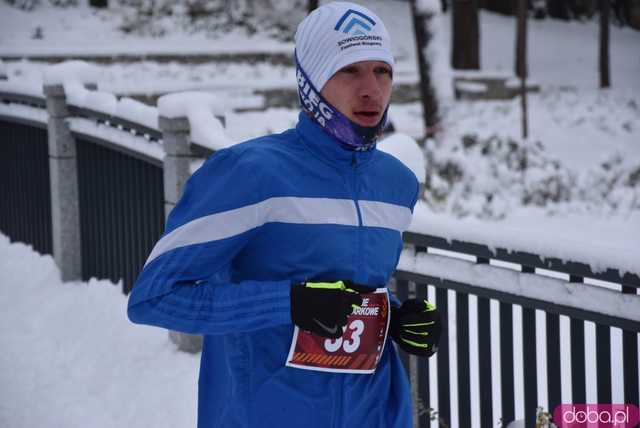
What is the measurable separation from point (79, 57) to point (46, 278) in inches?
550

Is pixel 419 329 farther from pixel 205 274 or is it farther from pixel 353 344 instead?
pixel 205 274

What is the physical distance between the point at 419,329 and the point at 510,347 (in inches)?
55.4

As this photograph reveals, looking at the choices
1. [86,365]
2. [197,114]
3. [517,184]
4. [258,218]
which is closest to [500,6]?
[517,184]

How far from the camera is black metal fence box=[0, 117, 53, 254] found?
944 centimetres

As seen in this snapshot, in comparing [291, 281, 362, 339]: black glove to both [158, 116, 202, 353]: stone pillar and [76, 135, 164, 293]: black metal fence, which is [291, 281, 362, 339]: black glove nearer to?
[158, 116, 202, 353]: stone pillar

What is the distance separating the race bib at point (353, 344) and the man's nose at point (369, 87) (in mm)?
517

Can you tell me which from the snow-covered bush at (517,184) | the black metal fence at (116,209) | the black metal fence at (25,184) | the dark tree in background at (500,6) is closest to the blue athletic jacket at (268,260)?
the black metal fence at (116,209)

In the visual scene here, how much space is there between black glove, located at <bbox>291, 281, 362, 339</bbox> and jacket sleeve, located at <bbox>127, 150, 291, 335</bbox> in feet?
0.12

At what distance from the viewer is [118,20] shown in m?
27.2

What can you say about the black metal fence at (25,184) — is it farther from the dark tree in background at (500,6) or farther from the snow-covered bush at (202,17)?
the dark tree in background at (500,6)

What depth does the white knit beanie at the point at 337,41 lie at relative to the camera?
2.67m

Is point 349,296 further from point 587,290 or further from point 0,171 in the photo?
point 0,171

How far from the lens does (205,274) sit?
103 inches

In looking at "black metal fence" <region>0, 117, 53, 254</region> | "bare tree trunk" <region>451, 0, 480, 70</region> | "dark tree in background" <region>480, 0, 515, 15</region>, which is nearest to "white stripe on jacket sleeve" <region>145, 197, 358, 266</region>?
"black metal fence" <region>0, 117, 53, 254</region>
